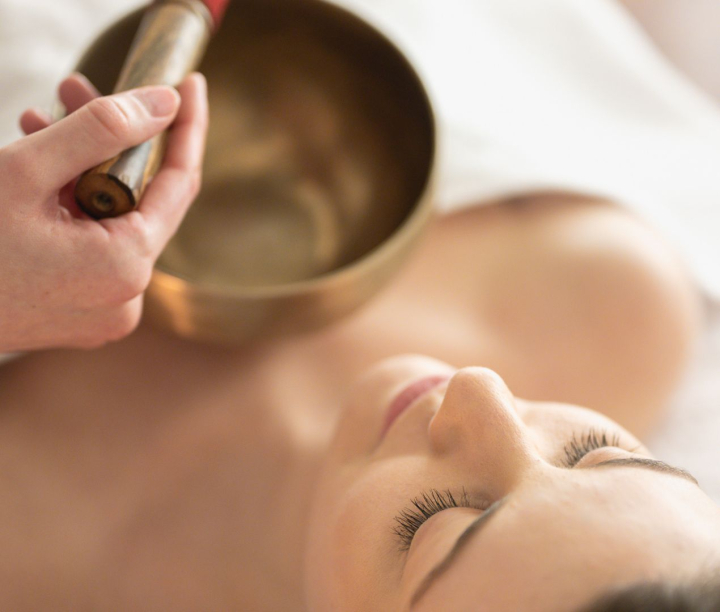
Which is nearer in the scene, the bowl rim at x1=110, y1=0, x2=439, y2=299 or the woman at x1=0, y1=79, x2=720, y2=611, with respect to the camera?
the woman at x1=0, y1=79, x2=720, y2=611

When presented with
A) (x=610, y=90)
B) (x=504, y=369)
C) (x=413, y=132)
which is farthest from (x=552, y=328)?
(x=610, y=90)

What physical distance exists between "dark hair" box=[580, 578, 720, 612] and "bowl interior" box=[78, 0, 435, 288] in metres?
0.54

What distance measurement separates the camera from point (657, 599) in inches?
15.0

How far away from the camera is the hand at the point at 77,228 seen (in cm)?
51

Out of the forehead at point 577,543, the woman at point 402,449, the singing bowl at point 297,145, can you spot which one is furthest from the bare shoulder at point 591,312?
the forehead at point 577,543

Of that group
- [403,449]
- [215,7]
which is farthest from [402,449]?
[215,7]

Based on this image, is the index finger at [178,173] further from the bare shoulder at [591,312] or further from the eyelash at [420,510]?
the bare shoulder at [591,312]

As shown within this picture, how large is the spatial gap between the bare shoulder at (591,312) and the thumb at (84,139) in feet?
1.65

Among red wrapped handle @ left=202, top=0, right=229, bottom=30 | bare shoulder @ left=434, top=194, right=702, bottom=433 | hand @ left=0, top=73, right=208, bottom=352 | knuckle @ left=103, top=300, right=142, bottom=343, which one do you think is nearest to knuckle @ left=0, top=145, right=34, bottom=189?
hand @ left=0, top=73, right=208, bottom=352

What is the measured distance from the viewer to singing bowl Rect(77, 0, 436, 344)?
0.85 m

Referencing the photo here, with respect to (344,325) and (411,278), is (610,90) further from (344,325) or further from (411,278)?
(344,325)

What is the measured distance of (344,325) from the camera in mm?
876

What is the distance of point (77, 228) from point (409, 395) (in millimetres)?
298

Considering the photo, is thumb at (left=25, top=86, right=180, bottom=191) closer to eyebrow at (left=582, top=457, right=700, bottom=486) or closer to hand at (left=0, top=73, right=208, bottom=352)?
hand at (left=0, top=73, right=208, bottom=352)
